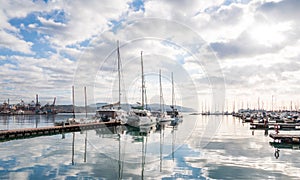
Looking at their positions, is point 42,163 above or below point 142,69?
below

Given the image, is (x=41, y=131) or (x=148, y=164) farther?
(x=41, y=131)

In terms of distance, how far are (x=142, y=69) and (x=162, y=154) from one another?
42092mm

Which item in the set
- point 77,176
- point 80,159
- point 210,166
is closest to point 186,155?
point 210,166

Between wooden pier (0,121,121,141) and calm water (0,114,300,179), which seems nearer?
calm water (0,114,300,179)

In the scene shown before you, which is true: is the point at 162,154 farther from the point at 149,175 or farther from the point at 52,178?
the point at 52,178

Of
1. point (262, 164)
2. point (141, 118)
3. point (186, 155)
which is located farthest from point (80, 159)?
point (141, 118)

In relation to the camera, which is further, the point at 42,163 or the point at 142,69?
the point at 142,69

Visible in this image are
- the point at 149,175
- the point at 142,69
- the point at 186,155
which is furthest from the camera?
the point at 142,69

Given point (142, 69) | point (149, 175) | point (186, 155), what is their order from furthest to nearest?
1. point (142, 69)
2. point (186, 155)
3. point (149, 175)

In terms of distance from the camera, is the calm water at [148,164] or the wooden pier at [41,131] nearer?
the calm water at [148,164]

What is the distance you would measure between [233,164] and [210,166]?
1941mm

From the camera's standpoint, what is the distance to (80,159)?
71.1 feet

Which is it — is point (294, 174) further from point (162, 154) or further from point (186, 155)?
point (162, 154)

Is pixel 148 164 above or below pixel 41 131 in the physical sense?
below
